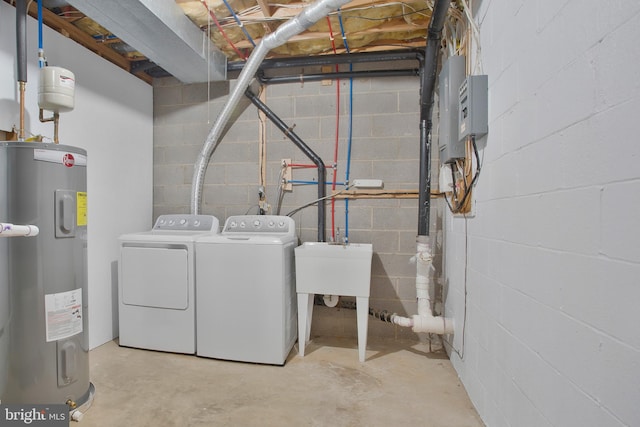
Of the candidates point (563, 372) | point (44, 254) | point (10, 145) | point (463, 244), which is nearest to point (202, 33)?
point (10, 145)

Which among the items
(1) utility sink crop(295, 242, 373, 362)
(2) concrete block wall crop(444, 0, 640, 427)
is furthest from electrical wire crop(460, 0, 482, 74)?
(1) utility sink crop(295, 242, 373, 362)

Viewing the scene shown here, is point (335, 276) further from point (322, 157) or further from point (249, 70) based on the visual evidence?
point (249, 70)

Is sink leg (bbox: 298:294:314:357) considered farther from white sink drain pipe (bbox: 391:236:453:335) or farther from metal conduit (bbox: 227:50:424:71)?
metal conduit (bbox: 227:50:424:71)

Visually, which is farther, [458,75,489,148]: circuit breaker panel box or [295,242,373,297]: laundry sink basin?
[295,242,373,297]: laundry sink basin

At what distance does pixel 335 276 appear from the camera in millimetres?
2033

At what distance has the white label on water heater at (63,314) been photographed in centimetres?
141

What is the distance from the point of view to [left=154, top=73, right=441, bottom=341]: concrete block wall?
7.84 ft

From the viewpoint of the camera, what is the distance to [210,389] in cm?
171

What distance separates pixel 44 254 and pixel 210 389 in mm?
1068

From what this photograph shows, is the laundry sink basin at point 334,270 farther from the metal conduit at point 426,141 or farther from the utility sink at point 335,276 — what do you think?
the metal conduit at point 426,141

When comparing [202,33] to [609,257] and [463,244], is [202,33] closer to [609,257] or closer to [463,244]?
[463,244]

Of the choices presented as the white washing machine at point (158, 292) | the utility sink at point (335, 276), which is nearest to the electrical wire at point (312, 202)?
the utility sink at point (335, 276)

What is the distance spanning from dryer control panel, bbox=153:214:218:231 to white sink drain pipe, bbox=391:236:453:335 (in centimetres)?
148

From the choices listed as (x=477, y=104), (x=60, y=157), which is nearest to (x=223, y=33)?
(x=60, y=157)
